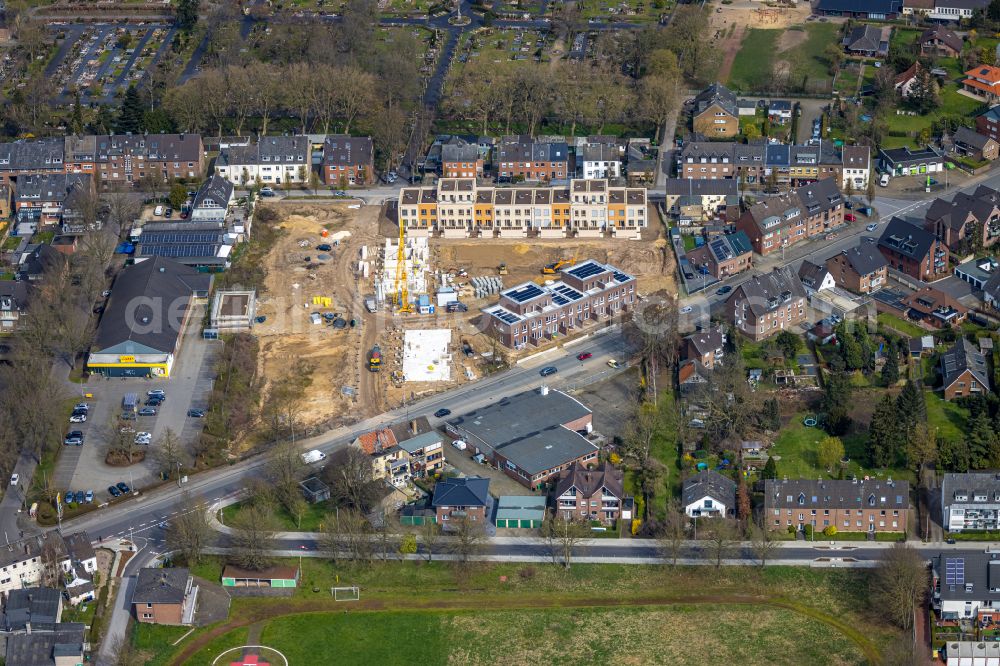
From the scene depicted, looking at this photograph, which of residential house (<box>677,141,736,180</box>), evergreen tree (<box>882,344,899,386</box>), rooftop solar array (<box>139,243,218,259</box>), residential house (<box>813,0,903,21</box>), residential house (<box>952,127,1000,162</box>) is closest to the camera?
evergreen tree (<box>882,344,899,386</box>)

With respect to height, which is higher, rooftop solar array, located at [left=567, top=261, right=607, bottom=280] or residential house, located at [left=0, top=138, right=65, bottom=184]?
rooftop solar array, located at [left=567, top=261, right=607, bottom=280]

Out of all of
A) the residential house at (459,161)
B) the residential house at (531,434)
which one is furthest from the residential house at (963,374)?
the residential house at (459,161)

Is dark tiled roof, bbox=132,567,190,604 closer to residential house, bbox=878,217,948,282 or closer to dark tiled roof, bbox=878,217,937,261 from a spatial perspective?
residential house, bbox=878,217,948,282

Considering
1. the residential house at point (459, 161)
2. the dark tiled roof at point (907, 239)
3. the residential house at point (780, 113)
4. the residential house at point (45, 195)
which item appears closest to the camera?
the dark tiled roof at point (907, 239)

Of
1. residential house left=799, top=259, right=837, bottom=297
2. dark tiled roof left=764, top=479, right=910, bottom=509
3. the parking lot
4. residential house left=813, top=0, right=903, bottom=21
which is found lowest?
the parking lot

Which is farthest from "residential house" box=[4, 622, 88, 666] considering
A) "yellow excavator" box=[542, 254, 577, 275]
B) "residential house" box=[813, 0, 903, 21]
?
"residential house" box=[813, 0, 903, 21]

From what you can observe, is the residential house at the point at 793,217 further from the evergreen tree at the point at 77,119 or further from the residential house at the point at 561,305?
the evergreen tree at the point at 77,119

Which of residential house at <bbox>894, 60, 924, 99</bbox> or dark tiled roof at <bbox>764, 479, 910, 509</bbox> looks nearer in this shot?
dark tiled roof at <bbox>764, 479, 910, 509</bbox>
